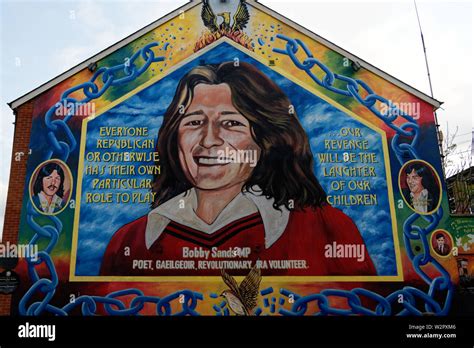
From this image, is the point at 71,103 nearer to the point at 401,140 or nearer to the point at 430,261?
the point at 401,140

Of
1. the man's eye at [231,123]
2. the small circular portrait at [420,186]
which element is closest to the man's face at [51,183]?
the man's eye at [231,123]

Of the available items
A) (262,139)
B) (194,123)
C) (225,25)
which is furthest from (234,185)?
(225,25)

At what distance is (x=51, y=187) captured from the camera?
12727mm

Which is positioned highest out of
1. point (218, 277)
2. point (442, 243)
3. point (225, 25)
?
point (225, 25)

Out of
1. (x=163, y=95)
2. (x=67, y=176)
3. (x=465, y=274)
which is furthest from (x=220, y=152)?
(x=465, y=274)

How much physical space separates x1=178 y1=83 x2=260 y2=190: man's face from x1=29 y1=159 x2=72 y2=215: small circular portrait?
10.6 ft

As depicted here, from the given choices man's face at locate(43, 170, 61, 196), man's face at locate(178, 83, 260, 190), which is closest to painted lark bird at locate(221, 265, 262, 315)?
man's face at locate(178, 83, 260, 190)

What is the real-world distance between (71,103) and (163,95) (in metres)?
2.64

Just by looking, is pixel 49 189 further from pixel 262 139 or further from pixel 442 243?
pixel 442 243

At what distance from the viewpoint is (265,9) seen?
14172 mm

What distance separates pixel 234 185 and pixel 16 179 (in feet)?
19.7

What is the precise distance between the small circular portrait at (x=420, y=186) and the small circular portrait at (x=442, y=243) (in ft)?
2.08

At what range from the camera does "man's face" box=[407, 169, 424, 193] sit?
43.0ft

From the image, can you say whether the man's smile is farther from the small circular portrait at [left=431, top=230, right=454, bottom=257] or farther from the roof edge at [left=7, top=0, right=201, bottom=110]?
the small circular portrait at [left=431, top=230, right=454, bottom=257]
